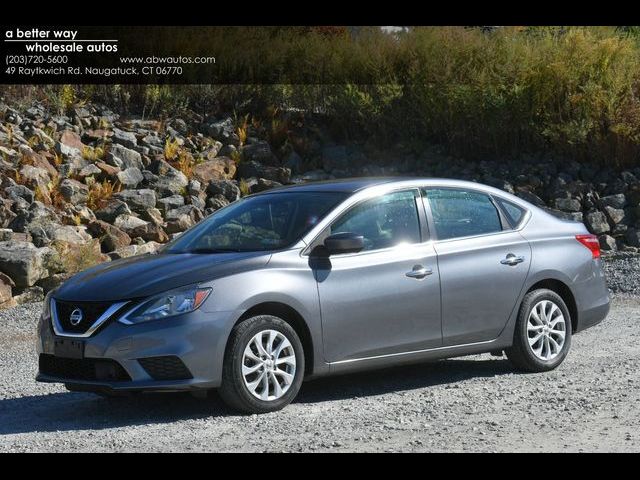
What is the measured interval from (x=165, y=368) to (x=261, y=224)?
1615 mm

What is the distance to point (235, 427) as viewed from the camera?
7.47 meters

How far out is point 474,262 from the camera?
360 inches

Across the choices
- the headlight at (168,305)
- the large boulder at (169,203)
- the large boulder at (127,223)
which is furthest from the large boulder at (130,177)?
the headlight at (168,305)

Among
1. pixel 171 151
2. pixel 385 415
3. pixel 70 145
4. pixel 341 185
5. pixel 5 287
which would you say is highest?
pixel 70 145

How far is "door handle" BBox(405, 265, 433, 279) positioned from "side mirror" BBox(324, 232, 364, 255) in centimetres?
58

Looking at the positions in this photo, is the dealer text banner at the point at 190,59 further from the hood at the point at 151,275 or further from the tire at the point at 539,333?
the hood at the point at 151,275

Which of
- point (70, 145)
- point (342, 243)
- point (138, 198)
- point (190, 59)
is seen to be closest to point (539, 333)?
point (342, 243)

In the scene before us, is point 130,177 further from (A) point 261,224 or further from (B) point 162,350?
(B) point 162,350

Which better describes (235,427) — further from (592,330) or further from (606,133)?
(606,133)

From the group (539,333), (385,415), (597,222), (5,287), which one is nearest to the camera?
(385,415)

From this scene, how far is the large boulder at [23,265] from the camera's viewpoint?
1514 centimetres

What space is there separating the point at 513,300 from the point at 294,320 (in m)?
2.12
